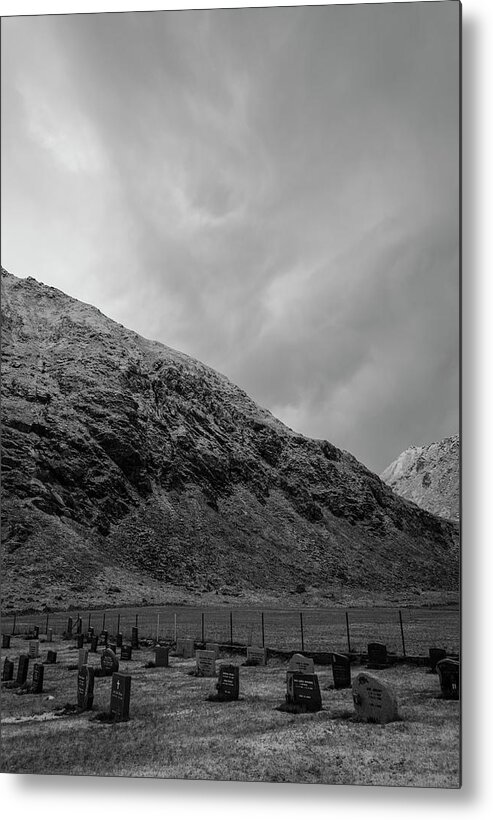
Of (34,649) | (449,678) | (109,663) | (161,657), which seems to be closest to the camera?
(449,678)

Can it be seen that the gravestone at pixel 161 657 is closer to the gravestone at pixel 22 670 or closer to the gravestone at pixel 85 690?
the gravestone at pixel 22 670

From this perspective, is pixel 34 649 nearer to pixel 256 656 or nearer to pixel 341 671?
pixel 256 656

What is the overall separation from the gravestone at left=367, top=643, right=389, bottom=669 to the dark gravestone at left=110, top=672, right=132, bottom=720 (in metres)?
3.22

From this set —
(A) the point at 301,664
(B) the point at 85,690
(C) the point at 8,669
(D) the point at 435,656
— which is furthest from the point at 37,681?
(D) the point at 435,656

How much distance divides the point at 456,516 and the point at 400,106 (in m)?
5.07

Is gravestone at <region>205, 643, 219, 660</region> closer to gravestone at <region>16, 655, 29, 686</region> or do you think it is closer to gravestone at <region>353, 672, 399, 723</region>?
gravestone at <region>16, 655, 29, 686</region>

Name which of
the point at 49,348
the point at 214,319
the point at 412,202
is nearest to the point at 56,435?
the point at 49,348

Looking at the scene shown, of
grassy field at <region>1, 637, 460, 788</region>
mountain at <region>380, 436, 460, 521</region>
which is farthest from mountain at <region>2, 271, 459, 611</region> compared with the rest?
grassy field at <region>1, 637, 460, 788</region>

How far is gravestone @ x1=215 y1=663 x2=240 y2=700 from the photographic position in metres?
7.38

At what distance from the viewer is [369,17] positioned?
7055 mm

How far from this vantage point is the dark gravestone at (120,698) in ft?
21.5

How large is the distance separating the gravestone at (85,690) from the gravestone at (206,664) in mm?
2126

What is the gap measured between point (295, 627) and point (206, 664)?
504 centimetres

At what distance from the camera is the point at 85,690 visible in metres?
7.02
